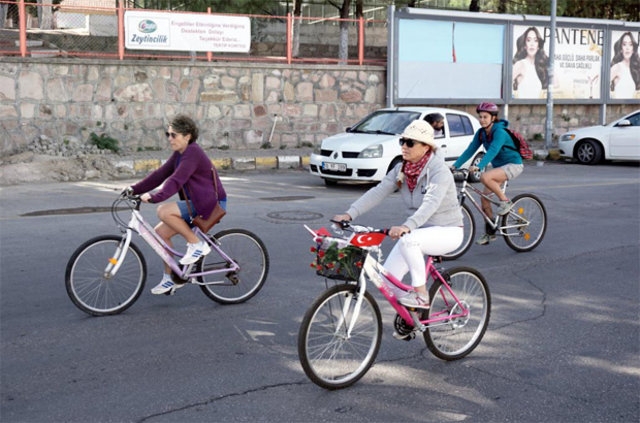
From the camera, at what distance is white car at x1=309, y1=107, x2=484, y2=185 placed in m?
14.6

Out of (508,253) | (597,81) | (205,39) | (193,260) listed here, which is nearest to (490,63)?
(597,81)

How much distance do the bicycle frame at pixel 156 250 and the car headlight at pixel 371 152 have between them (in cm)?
791

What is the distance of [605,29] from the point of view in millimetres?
25312

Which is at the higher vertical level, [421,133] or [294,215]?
[421,133]

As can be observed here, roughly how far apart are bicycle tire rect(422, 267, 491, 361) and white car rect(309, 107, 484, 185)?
8553 mm

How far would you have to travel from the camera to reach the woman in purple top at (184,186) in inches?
257

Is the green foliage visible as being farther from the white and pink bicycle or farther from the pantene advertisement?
the pantene advertisement

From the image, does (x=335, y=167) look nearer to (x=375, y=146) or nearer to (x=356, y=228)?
(x=375, y=146)

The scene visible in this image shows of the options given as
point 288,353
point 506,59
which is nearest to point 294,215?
point 288,353

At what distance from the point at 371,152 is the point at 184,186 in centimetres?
824

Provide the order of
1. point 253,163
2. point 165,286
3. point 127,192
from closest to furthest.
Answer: point 127,192
point 165,286
point 253,163

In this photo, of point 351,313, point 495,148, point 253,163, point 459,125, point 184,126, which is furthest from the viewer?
point 253,163

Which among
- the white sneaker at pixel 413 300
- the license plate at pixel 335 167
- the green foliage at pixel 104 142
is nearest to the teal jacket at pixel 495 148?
the white sneaker at pixel 413 300

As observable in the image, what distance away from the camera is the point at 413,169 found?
545 centimetres
